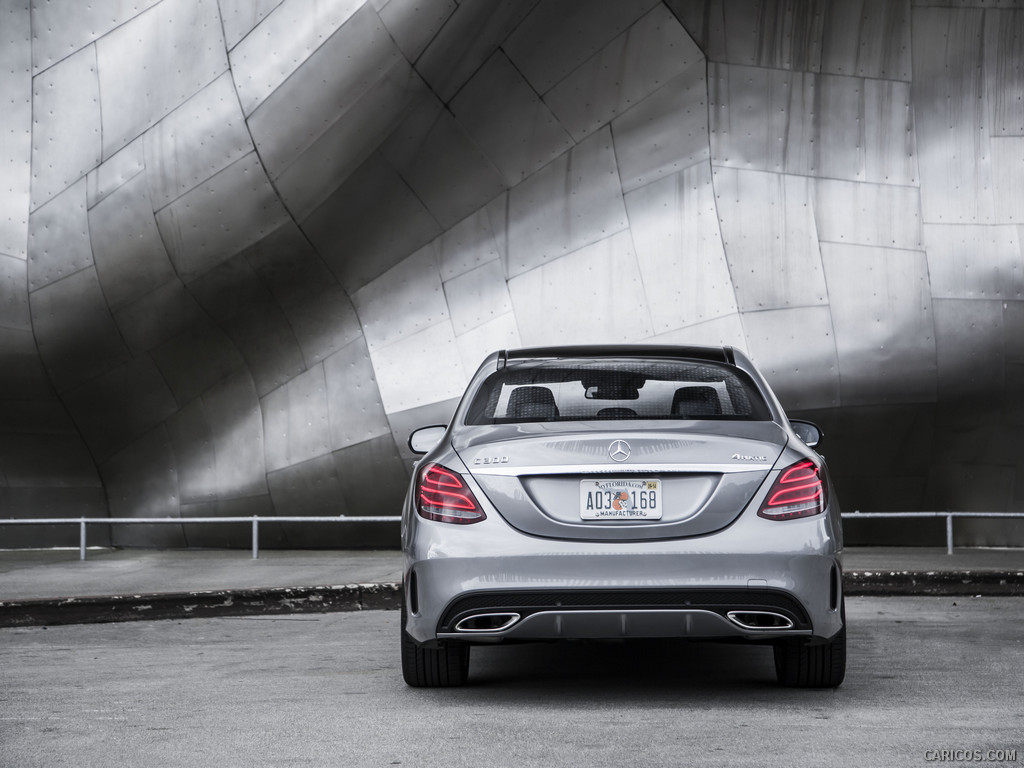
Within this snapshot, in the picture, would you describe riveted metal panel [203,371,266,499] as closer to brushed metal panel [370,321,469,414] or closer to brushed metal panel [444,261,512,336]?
brushed metal panel [370,321,469,414]

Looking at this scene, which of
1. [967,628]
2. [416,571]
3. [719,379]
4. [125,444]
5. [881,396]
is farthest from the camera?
[125,444]

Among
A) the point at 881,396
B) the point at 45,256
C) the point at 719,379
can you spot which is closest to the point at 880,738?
the point at 719,379

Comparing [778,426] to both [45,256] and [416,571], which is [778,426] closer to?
[416,571]

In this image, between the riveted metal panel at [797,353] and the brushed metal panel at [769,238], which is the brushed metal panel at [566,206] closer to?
the brushed metal panel at [769,238]

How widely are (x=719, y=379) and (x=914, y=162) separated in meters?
8.79

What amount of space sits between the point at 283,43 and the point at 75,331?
3.77 meters

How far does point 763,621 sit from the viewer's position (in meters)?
4.88

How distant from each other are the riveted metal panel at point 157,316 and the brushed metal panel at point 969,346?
7816 mm

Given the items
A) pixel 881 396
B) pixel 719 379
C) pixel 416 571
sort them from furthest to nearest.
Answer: pixel 881 396 < pixel 719 379 < pixel 416 571

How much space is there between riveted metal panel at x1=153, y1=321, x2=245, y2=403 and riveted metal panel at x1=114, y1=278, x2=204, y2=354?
10cm

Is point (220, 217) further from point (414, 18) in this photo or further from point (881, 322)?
point (881, 322)

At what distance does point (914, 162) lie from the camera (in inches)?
530

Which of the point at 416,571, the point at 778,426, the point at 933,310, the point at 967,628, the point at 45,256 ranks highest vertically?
the point at 45,256

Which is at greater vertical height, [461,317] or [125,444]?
[461,317]
